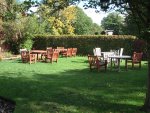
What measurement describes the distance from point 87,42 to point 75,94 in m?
24.8

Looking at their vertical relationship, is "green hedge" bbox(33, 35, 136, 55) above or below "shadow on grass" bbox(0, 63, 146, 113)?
above

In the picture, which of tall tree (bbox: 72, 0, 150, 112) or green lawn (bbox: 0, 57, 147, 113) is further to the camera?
green lawn (bbox: 0, 57, 147, 113)

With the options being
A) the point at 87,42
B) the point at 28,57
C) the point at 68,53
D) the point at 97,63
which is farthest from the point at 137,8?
the point at 87,42

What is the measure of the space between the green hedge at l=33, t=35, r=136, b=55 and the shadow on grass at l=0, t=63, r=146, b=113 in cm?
1763

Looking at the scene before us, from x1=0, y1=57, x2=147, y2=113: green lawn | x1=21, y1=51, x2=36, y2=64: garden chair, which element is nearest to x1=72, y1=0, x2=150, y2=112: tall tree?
x1=0, y1=57, x2=147, y2=113: green lawn

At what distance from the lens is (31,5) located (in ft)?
33.1

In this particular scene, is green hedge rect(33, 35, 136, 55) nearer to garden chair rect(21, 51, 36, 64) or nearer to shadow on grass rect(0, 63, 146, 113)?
garden chair rect(21, 51, 36, 64)

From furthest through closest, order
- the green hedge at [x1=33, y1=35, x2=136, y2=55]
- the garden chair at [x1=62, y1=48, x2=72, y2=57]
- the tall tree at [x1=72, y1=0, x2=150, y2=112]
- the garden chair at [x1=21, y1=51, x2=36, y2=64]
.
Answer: the green hedge at [x1=33, y1=35, x2=136, y2=55]
the garden chair at [x1=62, y1=48, x2=72, y2=57]
the garden chair at [x1=21, y1=51, x2=36, y2=64]
the tall tree at [x1=72, y1=0, x2=150, y2=112]

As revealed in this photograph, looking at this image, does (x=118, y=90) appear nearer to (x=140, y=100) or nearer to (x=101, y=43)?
(x=140, y=100)

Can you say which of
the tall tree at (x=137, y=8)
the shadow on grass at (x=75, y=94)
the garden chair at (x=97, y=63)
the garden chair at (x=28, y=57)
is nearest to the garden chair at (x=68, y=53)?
the garden chair at (x=28, y=57)

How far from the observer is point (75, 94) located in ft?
40.6

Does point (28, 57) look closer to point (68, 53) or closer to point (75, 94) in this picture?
point (68, 53)

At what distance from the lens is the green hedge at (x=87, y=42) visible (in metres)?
34.9

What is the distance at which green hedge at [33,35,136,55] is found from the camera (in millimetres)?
34906
